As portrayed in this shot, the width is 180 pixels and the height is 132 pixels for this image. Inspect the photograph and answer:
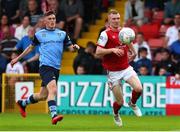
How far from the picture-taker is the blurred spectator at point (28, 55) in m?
22.7

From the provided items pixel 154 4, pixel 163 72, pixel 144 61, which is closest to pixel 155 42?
pixel 154 4

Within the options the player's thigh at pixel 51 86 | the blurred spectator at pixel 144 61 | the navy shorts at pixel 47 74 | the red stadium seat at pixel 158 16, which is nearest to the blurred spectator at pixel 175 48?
the blurred spectator at pixel 144 61

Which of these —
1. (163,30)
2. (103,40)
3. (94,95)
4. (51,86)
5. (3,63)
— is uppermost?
(103,40)

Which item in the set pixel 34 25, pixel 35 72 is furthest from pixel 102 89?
pixel 34 25

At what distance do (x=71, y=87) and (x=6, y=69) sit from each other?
2.08 m

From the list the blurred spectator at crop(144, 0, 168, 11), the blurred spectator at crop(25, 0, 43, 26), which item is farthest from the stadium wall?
the blurred spectator at crop(144, 0, 168, 11)

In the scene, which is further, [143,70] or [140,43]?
[140,43]

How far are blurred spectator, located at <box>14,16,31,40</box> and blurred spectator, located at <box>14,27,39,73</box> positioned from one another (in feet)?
1.47

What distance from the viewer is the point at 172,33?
76.7ft

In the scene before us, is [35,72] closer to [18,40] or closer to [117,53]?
[18,40]

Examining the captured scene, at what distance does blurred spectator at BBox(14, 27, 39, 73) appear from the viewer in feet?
74.5

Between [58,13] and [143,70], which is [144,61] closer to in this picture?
[143,70]

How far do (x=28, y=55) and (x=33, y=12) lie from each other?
1.85 meters

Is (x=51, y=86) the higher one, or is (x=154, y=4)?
(x=51, y=86)
